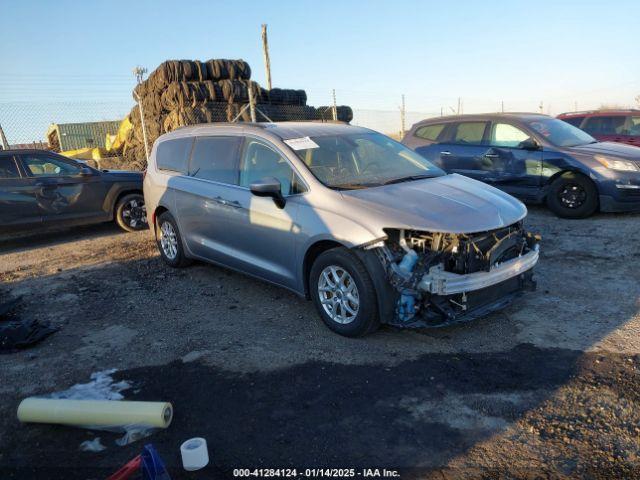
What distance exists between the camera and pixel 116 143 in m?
19.6

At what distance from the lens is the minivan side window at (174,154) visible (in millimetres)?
6082

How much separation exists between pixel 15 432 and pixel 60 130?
24.9 m

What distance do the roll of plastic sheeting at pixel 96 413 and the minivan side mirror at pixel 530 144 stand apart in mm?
7145

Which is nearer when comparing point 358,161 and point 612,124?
point 358,161

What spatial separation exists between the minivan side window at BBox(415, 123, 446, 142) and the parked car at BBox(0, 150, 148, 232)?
533 cm

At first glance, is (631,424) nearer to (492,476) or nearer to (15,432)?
(492,476)

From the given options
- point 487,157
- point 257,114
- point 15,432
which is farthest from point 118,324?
point 257,114

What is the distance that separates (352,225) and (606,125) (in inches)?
391

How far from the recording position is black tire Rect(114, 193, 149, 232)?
897 centimetres

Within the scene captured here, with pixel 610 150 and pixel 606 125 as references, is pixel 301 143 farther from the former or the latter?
pixel 606 125

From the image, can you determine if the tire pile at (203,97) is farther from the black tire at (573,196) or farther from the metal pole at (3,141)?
the black tire at (573,196)

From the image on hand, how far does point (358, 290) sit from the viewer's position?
399 cm

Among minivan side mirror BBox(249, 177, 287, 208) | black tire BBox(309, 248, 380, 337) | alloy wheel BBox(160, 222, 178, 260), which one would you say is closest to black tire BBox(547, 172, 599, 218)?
black tire BBox(309, 248, 380, 337)

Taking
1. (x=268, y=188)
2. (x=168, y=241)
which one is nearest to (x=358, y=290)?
(x=268, y=188)
